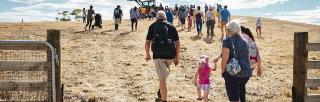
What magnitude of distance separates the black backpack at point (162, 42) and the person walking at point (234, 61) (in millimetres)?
2047

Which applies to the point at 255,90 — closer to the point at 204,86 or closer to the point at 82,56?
the point at 204,86

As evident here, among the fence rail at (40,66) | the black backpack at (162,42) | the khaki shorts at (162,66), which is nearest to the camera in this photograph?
the fence rail at (40,66)

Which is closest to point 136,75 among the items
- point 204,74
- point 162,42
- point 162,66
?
point 204,74

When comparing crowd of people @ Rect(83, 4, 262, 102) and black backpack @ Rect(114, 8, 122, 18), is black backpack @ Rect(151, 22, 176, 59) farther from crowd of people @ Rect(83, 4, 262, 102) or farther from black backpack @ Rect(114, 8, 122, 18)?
black backpack @ Rect(114, 8, 122, 18)

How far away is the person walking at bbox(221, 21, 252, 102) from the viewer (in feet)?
25.3

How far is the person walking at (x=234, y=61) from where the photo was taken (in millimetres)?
7715

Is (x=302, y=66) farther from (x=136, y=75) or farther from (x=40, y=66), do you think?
(x=136, y=75)

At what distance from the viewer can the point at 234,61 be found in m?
7.73

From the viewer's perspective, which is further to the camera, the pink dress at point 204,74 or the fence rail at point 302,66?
the pink dress at point 204,74

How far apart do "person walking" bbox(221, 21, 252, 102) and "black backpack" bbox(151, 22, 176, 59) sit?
205 cm

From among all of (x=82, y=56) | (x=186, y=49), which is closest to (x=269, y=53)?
(x=186, y=49)

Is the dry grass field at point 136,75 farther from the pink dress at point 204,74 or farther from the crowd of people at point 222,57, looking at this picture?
the pink dress at point 204,74

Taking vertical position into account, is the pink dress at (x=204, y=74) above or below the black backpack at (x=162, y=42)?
below

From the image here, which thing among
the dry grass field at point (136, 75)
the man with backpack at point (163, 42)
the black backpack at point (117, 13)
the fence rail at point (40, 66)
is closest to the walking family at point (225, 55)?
the man with backpack at point (163, 42)
